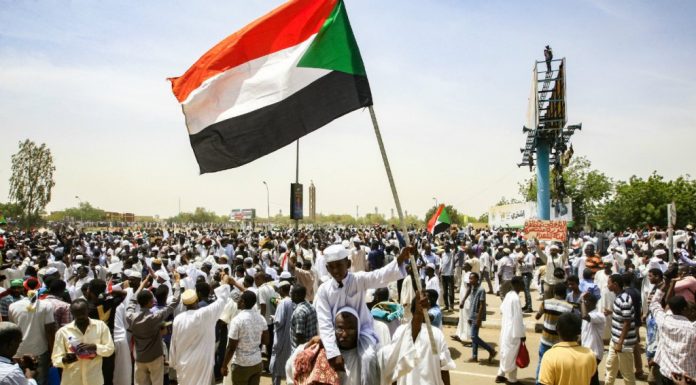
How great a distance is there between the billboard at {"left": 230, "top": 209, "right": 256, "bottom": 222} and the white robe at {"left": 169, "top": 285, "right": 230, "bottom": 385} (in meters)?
71.3

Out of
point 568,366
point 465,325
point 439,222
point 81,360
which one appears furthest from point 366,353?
point 439,222

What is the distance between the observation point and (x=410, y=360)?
3605 millimetres

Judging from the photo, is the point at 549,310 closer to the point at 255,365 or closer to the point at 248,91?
the point at 255,365

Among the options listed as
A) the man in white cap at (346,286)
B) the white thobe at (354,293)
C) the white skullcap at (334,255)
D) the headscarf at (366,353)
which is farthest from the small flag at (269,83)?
the headscarf at (366,353)

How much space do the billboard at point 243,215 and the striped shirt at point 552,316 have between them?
71569 millimetres

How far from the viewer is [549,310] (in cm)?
602

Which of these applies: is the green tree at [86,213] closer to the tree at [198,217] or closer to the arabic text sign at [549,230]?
the tree at [198,217]

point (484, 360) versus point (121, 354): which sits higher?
point (121, 354)

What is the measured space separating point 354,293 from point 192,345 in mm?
2651

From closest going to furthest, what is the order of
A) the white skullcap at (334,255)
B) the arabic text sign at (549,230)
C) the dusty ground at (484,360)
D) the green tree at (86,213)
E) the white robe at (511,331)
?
the white skullcap at (334,255) < the white robe at (511,331) < the dusty ground at (484,360) < the arabic text sign at (549,230) < the green tree at (86,213)

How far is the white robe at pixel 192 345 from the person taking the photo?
→ 535 centimetres

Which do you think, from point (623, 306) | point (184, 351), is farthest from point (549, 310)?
point (184, 351)

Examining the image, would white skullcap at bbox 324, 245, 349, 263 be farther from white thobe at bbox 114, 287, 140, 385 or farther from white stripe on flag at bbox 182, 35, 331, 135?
white thobe at bbox 114, 287, 140, 385

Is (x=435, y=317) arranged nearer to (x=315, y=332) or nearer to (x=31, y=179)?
(x=315, y=332)
